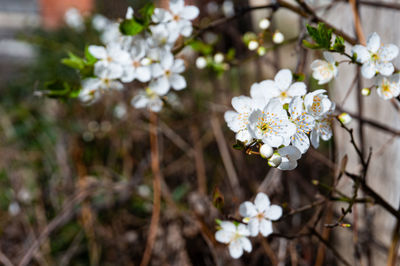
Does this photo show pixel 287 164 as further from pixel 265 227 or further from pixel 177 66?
pixel 177 66

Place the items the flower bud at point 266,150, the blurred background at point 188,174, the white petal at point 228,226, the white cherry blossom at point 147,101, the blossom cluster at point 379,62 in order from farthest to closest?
the blurred background at point 188,174
the white cherry blossom at point 147,101
the white petal at point 228,226
the blossom cluster at point 379,62
the flower bud at point 266,150

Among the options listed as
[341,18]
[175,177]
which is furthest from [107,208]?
[341,18]

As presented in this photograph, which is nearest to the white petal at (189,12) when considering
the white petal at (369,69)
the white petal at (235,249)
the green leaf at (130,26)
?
the green leaf at (130,26)

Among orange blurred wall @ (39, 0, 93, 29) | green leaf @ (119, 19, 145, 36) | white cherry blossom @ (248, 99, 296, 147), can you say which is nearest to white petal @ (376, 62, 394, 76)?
white cherry blossom @ (248, 99, 296, 147)

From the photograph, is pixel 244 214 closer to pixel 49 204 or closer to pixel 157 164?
pixel 157 164

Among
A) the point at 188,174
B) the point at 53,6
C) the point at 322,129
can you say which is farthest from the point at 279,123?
the point at 53,6

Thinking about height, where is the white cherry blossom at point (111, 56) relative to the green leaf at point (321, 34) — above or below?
above

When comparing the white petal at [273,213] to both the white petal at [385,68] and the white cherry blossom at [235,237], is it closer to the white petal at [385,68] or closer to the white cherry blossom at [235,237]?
the white cherry blossom at [235,237]

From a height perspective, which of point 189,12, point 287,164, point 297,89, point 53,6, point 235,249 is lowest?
point 235,249
